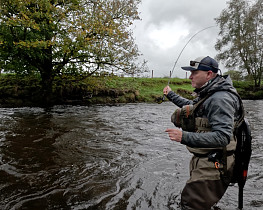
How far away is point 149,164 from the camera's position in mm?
6027

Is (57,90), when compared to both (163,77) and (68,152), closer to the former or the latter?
(68,152)

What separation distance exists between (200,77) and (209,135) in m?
0.99

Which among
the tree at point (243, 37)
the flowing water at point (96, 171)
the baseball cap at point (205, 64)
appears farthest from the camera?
the tree at point (243, 37)

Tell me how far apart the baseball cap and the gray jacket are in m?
0.28

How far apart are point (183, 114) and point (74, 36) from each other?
13363 mm

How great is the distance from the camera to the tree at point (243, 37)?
36375 mm

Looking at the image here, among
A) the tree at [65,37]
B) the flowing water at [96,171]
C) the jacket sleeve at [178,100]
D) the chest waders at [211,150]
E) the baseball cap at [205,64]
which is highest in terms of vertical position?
the tree at [65,37]

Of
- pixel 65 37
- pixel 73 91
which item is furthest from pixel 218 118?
pixel 73 91

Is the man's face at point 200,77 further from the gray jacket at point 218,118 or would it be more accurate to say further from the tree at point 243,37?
the tree at point 243,37

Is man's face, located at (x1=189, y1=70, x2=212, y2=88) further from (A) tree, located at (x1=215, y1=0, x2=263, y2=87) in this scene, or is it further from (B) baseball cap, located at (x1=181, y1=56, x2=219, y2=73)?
(A) tree, located at (x1=215, y1=0, x2=263, y2=87)

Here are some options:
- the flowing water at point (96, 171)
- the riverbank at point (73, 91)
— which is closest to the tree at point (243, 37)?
the riverbank at point (73, 91)

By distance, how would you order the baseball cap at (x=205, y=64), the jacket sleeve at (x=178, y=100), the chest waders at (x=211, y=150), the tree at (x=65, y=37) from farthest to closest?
the tree at (x=65, y=37)
the jacket sleeve at (x=178, y=100)
the baseball cap at (x=205, y=64)
the chest waders at (x=211, y=150)

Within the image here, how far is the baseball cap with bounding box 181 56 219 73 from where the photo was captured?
10.6 feet

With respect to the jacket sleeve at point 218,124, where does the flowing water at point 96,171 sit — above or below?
below
